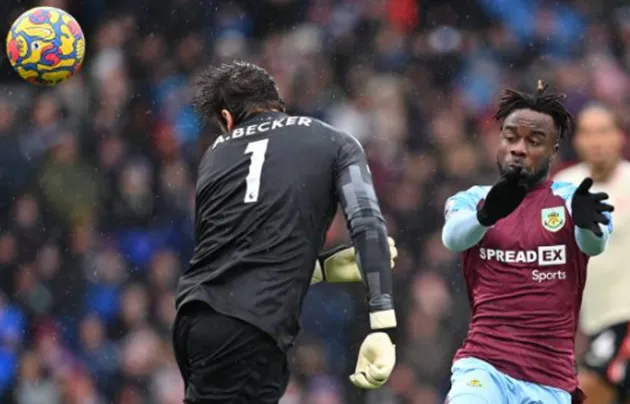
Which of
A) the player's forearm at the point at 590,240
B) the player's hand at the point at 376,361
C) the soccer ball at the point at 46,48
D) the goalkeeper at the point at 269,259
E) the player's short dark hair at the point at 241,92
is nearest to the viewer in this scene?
the player's hand at the point at 376,361

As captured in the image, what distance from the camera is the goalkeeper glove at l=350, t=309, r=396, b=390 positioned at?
199 inches

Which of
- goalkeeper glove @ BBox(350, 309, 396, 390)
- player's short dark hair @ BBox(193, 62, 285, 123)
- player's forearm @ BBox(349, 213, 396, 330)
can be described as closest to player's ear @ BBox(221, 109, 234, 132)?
player's short dark hair @ BBox(193, 62, 285, 123)

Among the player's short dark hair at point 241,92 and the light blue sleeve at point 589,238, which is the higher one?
the player's short dark hair at point 241,92

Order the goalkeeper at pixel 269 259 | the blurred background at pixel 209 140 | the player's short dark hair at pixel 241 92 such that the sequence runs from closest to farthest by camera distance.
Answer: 1. the goalkeeper at pixel 269 259
2. the player's short dark hair at pixel 241 92
3. the blurred background at pixel 209 140

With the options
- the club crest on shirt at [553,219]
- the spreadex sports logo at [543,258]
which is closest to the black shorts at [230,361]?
the spreadex sports logo at [543,258]

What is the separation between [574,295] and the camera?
614 centimetres

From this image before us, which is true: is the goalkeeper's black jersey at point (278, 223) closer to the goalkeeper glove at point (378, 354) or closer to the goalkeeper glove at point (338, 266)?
the goalkeeper glove at point (378, 354)

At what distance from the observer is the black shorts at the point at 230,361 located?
5.19m

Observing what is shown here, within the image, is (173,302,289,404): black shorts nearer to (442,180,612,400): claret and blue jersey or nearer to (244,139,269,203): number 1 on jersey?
(244,139,269,203): number 1 on jersey

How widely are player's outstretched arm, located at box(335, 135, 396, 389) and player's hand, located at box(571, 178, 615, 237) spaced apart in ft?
3.01

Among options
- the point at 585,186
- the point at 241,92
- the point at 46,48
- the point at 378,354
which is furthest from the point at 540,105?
the point at 46,48

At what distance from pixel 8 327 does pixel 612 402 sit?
200 inches

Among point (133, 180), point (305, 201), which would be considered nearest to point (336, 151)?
point (305, 201)

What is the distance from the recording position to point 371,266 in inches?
203
